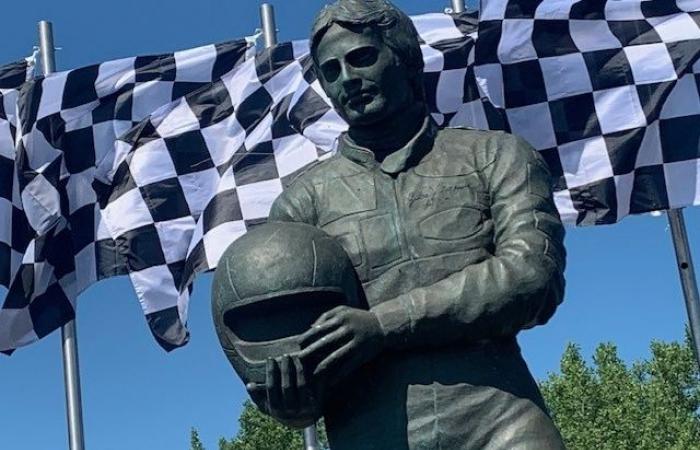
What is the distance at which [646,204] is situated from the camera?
43.0 feet

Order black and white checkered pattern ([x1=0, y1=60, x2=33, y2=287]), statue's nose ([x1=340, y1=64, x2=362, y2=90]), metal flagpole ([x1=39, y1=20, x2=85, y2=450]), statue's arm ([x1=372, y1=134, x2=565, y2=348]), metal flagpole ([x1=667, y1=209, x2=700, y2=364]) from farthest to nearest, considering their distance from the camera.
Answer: metal flagpole ([x1=39, y1=20, x2=85, y2=450]), black and white checkered pattern ([x1=0, y1=60, x2=33, y2=287]), metal flagpole ([x1=667, y1=209, x2=700, y2=364]), statue's nose ([x1=340, y1=64, x2=362, y2=90]), statue's arm ([x1=372, y1=134, x2=565, y2=348])

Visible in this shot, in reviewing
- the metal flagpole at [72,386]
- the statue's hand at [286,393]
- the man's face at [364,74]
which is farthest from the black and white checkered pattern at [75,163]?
the statue's hand at [286,393]

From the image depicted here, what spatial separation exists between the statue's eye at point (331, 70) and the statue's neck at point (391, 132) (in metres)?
0.20

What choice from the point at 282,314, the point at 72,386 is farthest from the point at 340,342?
the point at 72,386

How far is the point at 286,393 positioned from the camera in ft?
12.8

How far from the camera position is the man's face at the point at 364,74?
14.4ft

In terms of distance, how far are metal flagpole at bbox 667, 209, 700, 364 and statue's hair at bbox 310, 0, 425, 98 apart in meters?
9.70

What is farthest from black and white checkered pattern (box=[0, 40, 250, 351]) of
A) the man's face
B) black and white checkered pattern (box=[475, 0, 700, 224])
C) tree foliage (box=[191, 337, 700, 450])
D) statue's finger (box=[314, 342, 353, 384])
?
tree foliage (box=[191, 337, 700, 450])

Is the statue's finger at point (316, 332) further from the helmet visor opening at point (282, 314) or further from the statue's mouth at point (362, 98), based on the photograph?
the statue's mouth at point (362, 98)

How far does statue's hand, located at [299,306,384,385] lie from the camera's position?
3.88 meters

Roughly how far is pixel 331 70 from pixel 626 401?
26.1 m

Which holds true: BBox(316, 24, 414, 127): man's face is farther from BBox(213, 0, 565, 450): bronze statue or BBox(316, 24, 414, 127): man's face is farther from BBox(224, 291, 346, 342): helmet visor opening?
BBox(224, 291, 346, 342): helmet visor opening

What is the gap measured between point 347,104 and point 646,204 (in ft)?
30.1

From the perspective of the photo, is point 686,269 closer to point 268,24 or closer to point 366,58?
point 268,24
